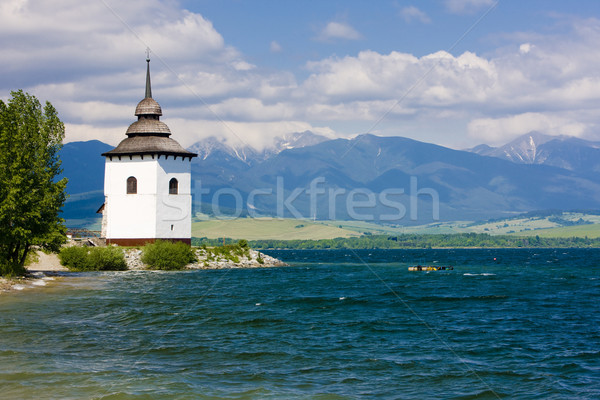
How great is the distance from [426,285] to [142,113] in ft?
122

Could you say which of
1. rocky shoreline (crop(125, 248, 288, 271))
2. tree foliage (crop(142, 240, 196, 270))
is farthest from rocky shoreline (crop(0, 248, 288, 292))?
tree foliage (crop(142, 240, 196, 270))

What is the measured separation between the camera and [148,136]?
7338 cm

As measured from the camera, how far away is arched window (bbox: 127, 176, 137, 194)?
72062mm

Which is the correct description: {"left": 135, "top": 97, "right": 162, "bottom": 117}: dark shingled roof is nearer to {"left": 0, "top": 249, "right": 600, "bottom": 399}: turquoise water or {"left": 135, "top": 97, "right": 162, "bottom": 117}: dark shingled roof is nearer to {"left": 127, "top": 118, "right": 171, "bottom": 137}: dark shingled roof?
{"left": 127, "top": 118, "right": 171, "bottom": 137}: dark shingled roof

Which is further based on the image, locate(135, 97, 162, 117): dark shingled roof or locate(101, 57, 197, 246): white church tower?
locate(135, 97, 162, 117): dark shingled roof

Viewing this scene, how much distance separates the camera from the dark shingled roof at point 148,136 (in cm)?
7150

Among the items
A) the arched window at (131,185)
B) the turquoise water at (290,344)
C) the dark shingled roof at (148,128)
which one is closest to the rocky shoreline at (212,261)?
the arched window at (131,185)

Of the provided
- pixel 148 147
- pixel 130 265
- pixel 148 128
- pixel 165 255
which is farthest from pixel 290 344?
pixel 148 128

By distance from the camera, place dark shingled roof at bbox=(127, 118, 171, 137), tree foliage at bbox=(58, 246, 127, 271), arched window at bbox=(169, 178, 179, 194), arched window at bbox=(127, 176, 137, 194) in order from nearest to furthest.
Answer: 1. tree foliage at bbox=(58, 246, 127, 271)
2. arched window at bbox=(127, 176, 137, 194)
3. arched window at bbox=(169, 178, 179, 194)
4. dark shingled roof at bbox=(127, 118, 171, 137)

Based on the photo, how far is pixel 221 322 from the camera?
33.4 m

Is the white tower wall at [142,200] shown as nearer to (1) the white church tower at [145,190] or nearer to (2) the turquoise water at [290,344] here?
(1) the white church tower at [145,190]

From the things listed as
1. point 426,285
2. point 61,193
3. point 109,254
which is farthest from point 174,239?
point 426,285

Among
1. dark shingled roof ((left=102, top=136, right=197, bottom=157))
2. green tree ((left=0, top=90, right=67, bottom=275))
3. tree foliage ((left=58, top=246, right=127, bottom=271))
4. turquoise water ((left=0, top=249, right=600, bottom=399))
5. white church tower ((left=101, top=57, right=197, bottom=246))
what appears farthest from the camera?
white church tower ((left=101, top=57, right=197, bottom=246))

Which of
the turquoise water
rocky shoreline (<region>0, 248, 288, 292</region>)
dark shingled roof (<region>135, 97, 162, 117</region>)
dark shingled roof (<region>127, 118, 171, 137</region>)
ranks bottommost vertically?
the turquoise water
